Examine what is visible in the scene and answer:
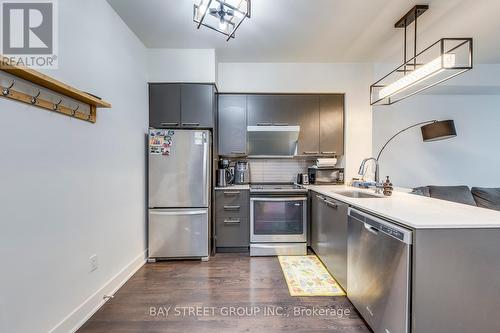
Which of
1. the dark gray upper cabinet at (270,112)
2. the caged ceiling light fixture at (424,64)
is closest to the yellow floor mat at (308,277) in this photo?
the dark gray upper cabinet at (270,112)

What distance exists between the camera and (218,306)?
185 centimetres

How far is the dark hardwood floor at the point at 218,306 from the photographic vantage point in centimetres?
163

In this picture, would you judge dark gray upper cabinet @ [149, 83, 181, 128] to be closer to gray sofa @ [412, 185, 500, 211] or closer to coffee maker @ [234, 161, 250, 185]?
coffee maker @ [234, 161, 250, 185]

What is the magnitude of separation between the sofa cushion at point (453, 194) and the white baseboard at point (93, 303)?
3.98 m

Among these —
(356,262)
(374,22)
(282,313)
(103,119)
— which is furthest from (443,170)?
(103,119)

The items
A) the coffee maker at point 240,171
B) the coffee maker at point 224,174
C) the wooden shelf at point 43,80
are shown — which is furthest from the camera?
the coffee maker at point 240,171

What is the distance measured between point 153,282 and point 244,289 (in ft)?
3.08

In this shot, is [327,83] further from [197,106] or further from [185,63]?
[185,63]

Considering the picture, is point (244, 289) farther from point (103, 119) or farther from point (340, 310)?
point (103, 119)

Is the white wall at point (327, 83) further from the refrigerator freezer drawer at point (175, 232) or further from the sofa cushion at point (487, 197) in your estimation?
the refrigerator freezer drawer at point (175, 232)

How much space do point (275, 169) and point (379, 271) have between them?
2.21 metres

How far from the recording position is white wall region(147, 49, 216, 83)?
285 centimetres

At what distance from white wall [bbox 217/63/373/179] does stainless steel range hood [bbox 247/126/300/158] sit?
1.93 feet

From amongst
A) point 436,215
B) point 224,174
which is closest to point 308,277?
point 436,215
